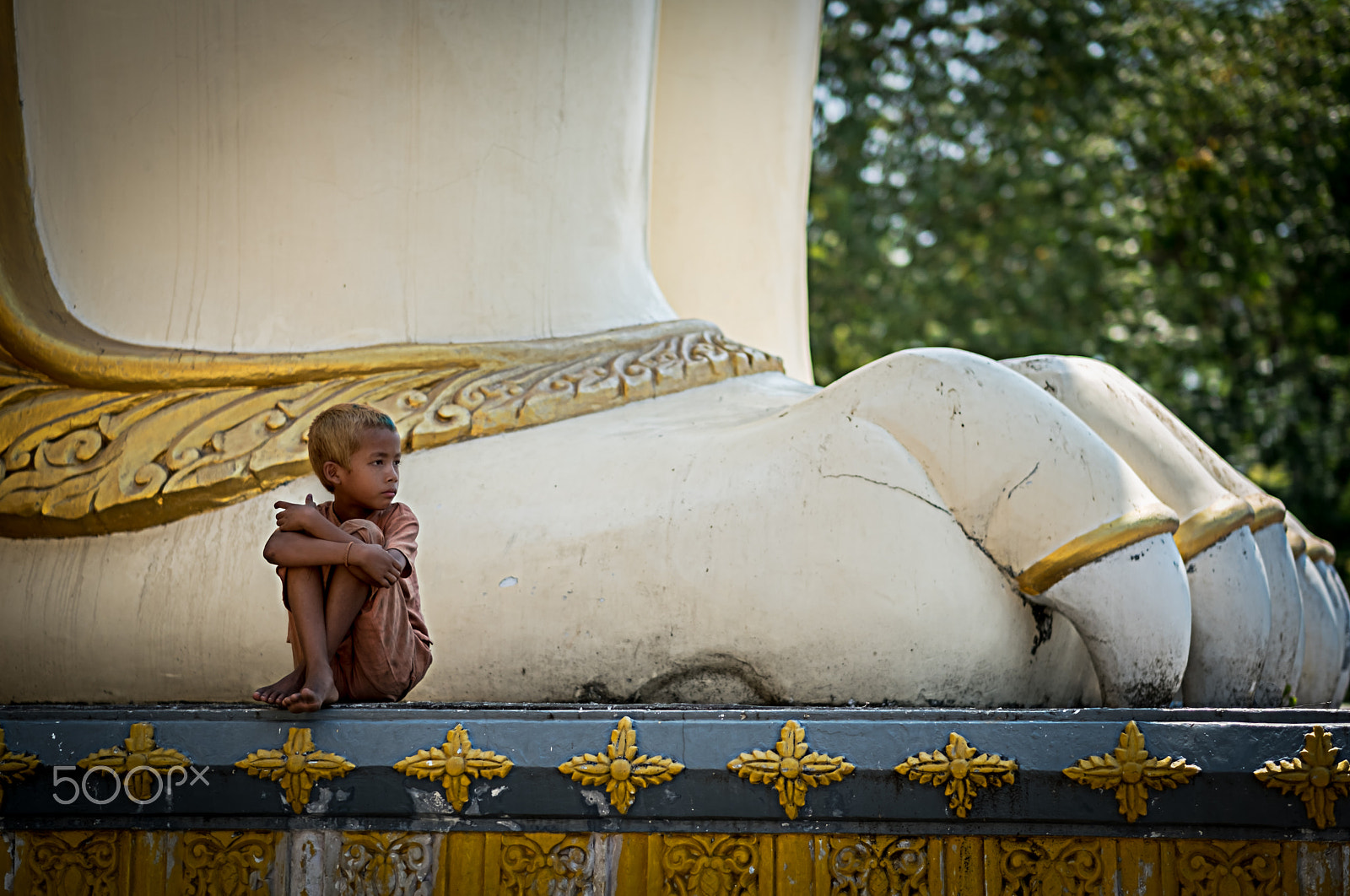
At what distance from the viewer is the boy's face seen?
7.85 feet

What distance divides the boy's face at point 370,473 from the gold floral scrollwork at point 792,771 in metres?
0.74

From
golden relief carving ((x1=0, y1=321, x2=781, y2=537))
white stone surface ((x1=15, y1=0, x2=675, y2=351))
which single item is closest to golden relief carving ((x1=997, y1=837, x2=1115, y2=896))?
golden relief carving ((x1=0, y1=321, x2=781, y2=537))

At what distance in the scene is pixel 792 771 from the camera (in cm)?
213

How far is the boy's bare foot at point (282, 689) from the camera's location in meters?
2.22

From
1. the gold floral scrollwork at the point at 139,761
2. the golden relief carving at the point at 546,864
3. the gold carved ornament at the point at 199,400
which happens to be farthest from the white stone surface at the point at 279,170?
the golden relief carving at the point at 546,864

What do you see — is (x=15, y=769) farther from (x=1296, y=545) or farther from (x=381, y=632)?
(x=1296, y=545)

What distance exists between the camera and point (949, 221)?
9688 mm

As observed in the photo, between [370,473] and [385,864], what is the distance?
63 centimetres

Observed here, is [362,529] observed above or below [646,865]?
above

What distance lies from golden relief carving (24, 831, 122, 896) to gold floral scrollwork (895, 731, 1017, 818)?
1201 millimetres

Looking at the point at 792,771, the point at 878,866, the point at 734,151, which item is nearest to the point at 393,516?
the point at 792,771

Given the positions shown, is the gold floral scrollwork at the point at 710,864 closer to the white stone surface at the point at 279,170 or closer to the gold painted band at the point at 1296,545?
the white stone surface at the point at 279,170

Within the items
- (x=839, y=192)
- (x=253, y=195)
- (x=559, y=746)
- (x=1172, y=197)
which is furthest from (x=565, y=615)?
(x=1172, y=197)

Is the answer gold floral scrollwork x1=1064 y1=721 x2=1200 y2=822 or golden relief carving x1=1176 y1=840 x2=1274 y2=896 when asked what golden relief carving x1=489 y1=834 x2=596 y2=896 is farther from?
golden relief carving x1=1176 y1=840 x2=1274 y2=896
